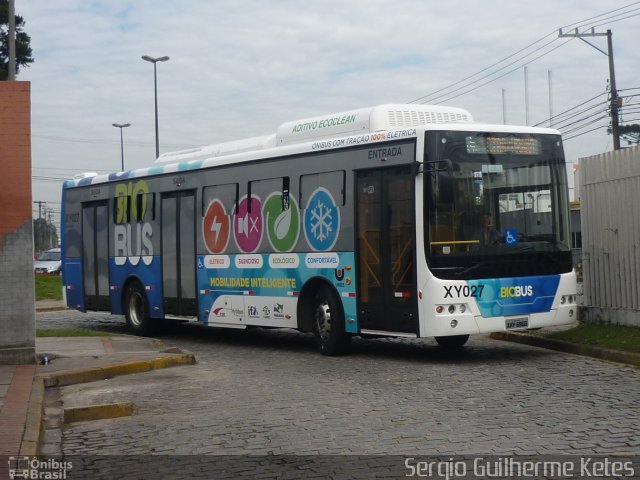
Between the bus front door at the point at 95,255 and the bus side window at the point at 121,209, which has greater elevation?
the bus side window at the point at 121,209

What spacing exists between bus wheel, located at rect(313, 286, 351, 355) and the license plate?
2.47 meters

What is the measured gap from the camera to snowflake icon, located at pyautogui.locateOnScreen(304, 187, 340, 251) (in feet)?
47.2

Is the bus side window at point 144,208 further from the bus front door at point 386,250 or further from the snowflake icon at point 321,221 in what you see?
the bus front door at point 386,250

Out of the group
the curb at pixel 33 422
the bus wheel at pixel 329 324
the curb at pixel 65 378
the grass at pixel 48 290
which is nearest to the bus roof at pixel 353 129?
the bus wheel at pixel 329 324

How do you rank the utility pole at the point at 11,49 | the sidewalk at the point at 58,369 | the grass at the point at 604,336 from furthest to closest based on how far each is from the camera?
the utility pole at the point at 11,49 < the grass at the point at 604,336 < the sidewalk at the point at 58,369

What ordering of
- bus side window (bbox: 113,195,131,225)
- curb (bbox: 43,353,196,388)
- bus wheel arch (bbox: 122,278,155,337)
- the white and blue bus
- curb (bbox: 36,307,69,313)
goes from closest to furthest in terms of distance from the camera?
1. curb (bbox: 43,353,196,388)
2. the white and blue bus
3. bus wheel arch (bbox: 122,278,155,337)
4. bus side window (bbox: 113,195,131,225)
5. curb (bbox: 36,307,69,313)

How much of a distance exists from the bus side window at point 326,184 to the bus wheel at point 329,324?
141 centimetres

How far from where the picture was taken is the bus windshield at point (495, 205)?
12.8 metres

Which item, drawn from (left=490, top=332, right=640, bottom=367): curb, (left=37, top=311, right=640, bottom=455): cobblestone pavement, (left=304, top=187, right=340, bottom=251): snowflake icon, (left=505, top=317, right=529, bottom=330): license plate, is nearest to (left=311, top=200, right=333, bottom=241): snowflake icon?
(left=304, top=187, right=340, bottom=251): snowflake icon

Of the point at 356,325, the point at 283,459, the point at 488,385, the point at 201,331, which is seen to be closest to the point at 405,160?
the point at 356,325

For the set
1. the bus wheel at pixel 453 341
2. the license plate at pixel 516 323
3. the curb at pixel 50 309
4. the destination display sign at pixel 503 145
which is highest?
the destination display sign at pixel 503 145

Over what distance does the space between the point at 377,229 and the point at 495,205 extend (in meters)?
1.69

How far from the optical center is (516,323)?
13.3 metres

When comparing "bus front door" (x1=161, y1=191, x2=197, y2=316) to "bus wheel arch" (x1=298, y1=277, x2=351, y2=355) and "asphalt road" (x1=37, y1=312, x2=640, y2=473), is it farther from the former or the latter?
"bus wheel arch" (x1=298, y1=277, x2=351, y2=355)
